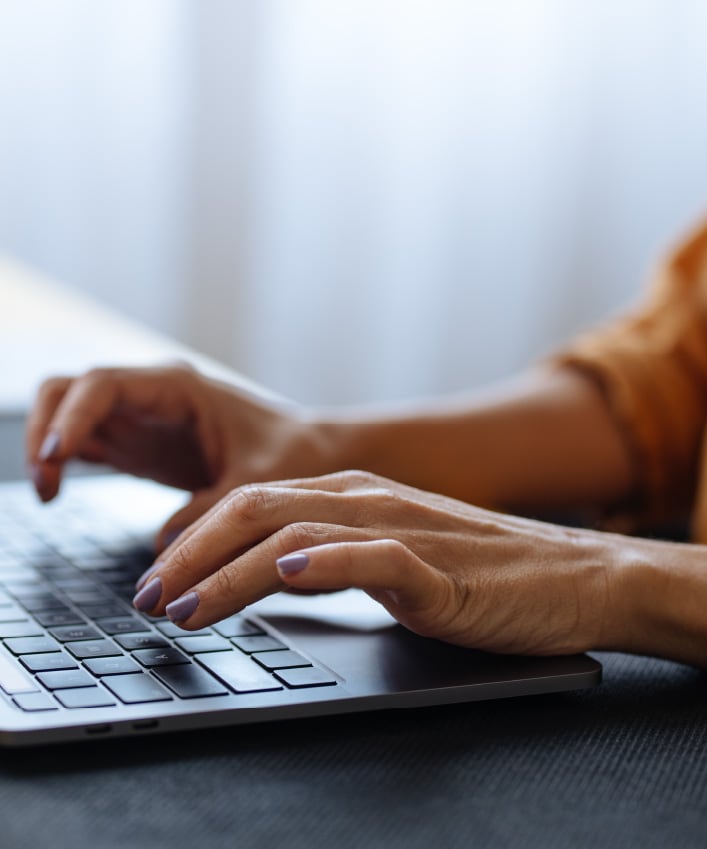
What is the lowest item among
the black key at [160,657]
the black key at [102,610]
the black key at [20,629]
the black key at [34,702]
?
the black key at [102,610]

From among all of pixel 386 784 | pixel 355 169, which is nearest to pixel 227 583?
pixel 386 784

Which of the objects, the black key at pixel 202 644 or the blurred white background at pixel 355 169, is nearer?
the black key at pixel 202 644

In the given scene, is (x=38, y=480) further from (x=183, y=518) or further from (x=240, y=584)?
(x=240, y=584)

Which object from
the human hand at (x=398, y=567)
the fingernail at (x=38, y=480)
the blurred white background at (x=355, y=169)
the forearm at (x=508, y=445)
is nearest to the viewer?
the human hand at (x=398, y=567)

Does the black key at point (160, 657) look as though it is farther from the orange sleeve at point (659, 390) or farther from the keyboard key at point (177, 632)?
the orange sleeve at point (659, 390)

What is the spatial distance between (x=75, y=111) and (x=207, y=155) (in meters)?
0.23

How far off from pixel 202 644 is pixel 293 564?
0.23 ft

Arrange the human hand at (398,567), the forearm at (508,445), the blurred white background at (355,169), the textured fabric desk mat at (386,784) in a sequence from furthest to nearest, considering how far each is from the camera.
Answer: the blurred white background at (355,169) < the forearm at (508,445) < the human hand at (398,567) < the textured fabric desk mat at (386,784)

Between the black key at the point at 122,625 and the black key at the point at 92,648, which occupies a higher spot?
the black key at the point at 92,648

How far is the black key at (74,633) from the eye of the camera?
0.50 metres

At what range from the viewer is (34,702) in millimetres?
422

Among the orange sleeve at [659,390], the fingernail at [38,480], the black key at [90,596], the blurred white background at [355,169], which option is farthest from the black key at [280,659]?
the blurred white background at [355,169]

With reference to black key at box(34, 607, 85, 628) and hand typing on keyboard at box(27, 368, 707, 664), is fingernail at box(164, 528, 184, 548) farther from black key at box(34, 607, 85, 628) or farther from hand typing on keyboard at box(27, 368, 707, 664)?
black key at box(34, 607, 85, 628)

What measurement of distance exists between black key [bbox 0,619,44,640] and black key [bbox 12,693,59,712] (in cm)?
7
